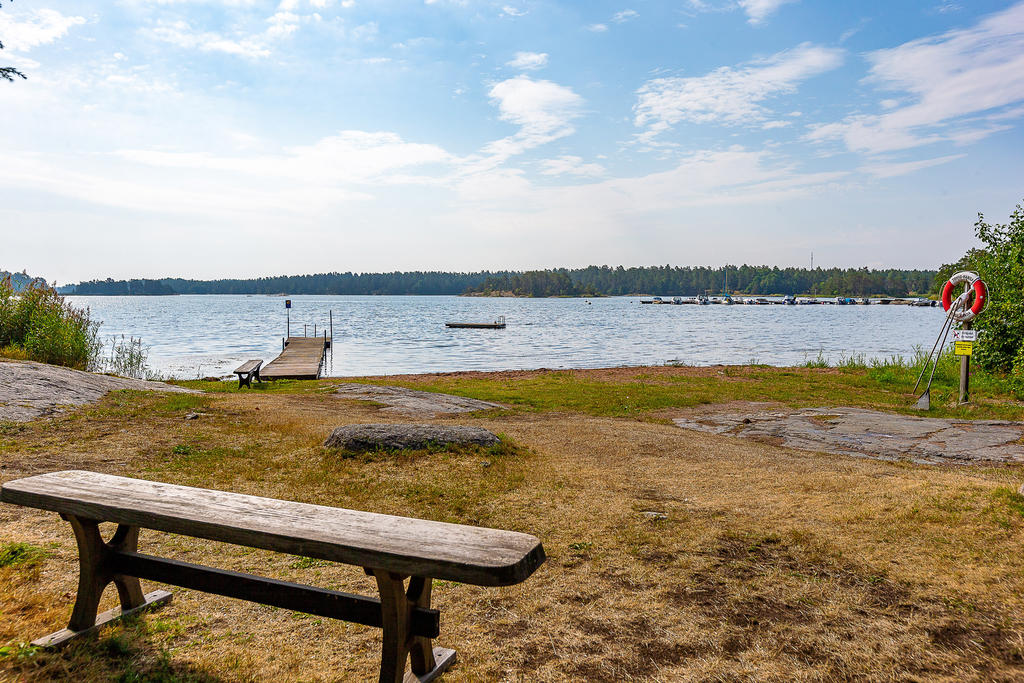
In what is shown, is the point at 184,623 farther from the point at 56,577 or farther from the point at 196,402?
the point at 196,402

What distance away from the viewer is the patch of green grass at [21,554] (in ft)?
13.9

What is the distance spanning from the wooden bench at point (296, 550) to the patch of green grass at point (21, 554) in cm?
107

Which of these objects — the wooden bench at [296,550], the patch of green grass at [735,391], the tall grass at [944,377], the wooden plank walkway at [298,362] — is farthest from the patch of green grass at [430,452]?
the wooden plank walkway at [298,362]

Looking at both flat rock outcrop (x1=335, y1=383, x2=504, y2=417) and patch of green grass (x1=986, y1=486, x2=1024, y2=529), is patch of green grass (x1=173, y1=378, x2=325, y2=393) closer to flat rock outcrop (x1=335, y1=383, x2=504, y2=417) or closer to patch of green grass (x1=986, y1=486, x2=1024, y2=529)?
flat rock outcrop (x1=335, y1=383, x2=504, y2=417)


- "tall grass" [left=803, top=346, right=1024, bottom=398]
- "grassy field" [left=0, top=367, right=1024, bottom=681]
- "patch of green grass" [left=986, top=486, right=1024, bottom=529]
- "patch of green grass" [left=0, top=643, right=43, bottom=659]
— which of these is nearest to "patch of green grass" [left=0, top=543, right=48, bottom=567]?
"grassy field" [left=0, top=367, right=1024, bottom=681]

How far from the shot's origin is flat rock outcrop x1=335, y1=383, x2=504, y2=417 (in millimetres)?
12673

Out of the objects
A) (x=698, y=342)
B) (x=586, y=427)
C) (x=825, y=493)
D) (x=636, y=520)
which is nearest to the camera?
(x=636, y=520)

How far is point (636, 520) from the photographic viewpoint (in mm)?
5797

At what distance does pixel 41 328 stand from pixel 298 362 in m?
11.9

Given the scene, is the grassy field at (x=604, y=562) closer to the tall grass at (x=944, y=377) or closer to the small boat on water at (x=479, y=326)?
the tall grass at (x=944, y=377)

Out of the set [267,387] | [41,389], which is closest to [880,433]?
[41,389]

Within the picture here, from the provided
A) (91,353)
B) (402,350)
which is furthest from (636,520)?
(402,350)

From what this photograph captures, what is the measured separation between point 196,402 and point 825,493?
973cm

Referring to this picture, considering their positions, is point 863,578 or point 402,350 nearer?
point 863,578
